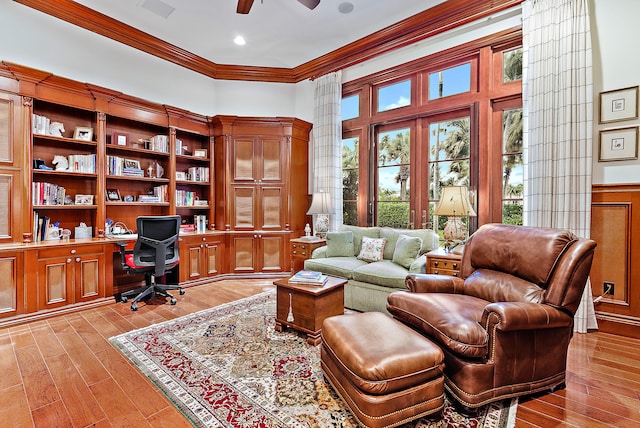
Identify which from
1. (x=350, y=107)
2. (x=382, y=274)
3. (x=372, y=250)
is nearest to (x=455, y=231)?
(x=382, y=274)

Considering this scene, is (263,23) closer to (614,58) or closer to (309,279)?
(309,279)

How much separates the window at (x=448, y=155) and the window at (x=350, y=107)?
1.30 m

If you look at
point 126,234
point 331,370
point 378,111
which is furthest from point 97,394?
point 378,111

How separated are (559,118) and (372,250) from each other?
2.35m

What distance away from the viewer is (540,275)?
2.06 m

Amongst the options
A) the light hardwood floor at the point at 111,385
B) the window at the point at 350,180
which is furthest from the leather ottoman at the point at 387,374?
the window at the point at 350,180

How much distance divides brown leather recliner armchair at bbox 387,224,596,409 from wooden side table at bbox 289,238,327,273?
226cm

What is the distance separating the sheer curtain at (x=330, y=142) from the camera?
498cm

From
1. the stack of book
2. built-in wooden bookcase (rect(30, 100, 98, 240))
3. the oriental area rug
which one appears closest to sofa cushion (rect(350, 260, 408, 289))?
the stack of book

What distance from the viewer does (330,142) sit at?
5.00 metres

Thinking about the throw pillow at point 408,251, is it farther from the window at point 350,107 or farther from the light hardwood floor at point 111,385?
the window at point 350,107

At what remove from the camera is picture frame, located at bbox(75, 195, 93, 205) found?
3.86 m

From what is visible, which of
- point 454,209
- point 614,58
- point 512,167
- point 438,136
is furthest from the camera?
point 438,136

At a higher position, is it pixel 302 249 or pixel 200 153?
pixel 200 153
